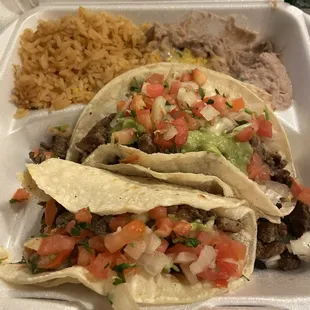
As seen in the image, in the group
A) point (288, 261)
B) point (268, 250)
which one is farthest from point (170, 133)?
point (288, 261)

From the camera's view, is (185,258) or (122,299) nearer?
(122,299)

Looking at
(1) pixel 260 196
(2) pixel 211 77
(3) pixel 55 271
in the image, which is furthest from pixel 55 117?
(1) pixel 260 196

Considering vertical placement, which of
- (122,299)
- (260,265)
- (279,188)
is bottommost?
(260,265)

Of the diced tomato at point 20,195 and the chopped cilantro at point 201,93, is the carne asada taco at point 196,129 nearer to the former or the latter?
Answer: the chopped cilantro at point 201,93

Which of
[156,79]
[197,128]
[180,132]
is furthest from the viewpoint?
[156,79]

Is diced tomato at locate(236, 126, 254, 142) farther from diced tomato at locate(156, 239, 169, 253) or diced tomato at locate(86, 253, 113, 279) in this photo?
diced tomato at locate(86, 253, 113, 279)

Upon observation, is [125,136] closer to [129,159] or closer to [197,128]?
[129,159]

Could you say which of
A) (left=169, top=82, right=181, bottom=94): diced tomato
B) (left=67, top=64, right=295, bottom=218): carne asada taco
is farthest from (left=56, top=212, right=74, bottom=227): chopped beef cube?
(left=169, top=82, right=181, bottom=94): diced tomato
